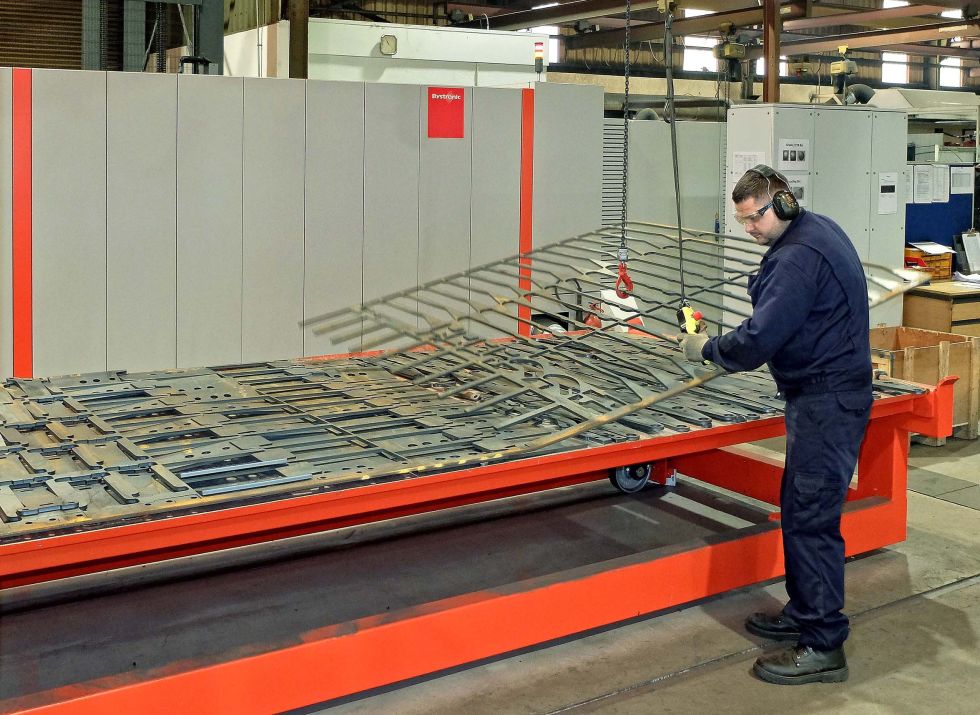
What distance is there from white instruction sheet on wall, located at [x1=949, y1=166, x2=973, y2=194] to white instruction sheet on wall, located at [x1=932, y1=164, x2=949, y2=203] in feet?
0.15

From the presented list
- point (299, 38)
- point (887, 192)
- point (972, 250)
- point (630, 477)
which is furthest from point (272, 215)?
point (972, 250)

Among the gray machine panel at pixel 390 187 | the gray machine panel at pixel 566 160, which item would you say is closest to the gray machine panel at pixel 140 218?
the gray machine panel at pixel 390 187

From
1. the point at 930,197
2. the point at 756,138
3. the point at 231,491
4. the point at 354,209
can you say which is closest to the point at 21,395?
the point at 231,491

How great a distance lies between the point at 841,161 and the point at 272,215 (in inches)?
159

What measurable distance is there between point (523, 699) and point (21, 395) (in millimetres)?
2055

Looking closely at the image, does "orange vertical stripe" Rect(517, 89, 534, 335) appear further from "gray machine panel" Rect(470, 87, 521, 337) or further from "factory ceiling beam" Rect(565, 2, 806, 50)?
"factory ceiling beam" Rect(565, 2, 806, 50)

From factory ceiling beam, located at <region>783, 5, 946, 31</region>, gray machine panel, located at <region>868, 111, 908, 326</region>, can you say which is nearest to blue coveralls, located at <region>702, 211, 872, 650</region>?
gray machine panel, located at <region>868, 111, 908, 326</region>

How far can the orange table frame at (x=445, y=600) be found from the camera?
263 cm

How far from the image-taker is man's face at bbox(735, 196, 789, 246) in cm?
350

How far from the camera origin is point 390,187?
6008 millimetres

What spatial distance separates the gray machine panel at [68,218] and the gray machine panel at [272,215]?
738 millimetres

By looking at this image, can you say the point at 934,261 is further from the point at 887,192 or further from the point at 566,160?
the point at 566,160

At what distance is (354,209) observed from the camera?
19.4ft

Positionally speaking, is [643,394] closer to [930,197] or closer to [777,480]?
[777,480]
